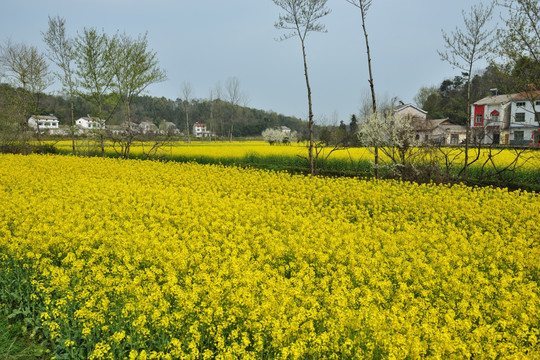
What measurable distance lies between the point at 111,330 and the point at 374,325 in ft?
10.7

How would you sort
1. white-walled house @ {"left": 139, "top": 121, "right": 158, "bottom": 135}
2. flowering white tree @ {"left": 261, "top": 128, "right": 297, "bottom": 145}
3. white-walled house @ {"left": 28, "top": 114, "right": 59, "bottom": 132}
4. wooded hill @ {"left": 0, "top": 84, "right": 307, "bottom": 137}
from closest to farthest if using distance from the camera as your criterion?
white-walled house @ {"left": 139, "top": 121, "right": 158, "bottom": 135} → white-walled house @ {"left": 28, "top": 114, "right": 59, "bottom": 132} → flowering white tree @ {"left": 261, "top": 128, "right": 297, "bottom": 145} → wooded hill @ {"left": 0, "top": 84, "right": 307, "bottom": 137}

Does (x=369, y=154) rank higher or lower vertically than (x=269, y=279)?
higher

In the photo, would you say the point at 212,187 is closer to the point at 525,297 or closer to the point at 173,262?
the point at 173,262

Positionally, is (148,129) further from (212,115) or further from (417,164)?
(212,115)

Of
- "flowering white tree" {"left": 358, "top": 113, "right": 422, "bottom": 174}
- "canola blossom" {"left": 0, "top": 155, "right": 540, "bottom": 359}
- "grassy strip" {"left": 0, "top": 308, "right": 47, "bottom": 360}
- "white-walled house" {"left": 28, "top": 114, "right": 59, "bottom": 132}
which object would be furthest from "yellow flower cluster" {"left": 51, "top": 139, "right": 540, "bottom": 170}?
"grassy strip" {"left": 0, "top": 308, "right": 47, "bottom": 360}

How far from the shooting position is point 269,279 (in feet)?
17.7

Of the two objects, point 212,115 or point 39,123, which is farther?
point 212,115

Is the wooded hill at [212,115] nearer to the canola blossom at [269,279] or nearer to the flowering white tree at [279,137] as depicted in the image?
the flowering white tree at [279,137]

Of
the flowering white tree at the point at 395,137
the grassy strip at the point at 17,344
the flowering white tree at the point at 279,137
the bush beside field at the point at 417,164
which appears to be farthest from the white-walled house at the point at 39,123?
the flowering white tree at the point at 279,137

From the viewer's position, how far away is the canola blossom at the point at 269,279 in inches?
164

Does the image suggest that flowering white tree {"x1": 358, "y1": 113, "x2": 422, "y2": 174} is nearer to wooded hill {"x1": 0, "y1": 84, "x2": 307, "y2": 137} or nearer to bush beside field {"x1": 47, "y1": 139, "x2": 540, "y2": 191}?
bush beside field {"x1": 47, "y1": 139, "x2": 540, "y2": 191}

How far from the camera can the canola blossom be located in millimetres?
4168

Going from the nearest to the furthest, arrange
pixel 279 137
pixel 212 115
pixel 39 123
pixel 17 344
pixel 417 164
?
pixel 17 344
pixel 417 164
pixel 39 123
pixel 279 137
pixel 212 115

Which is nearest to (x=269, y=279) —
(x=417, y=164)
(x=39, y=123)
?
(x=417, y=164)
